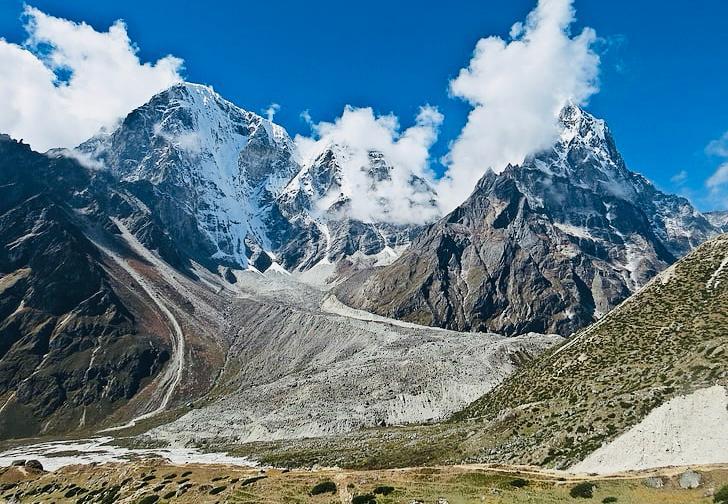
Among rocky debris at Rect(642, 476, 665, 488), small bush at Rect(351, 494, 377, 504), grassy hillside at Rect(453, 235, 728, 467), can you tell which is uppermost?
grassy hillside at Rect(453, 235, 728, 467)

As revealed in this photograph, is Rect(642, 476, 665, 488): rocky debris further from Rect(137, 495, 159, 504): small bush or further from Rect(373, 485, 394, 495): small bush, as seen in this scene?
Rect(137, 495, 159, 504): small bush

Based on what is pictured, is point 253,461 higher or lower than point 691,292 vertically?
lower

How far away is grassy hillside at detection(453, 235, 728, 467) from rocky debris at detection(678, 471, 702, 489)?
29.1 m

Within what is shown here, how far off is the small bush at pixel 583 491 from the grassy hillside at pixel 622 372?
2753cm

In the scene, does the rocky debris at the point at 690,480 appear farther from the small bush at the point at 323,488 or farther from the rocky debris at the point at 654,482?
the small bush at the point at 323,488

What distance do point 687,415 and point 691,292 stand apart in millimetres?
39491

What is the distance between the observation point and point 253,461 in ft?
468

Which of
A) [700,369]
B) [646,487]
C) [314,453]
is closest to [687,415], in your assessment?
[700,369]

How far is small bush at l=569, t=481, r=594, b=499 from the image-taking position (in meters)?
46.5

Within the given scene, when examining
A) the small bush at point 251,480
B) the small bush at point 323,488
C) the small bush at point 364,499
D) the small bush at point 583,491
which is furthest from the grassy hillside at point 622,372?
the small bush at point 251,480

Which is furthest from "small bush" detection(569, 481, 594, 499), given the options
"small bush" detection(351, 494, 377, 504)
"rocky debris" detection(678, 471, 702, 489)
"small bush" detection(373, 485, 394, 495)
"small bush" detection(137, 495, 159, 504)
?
"small bush" detection(137, 495, 159, 504)

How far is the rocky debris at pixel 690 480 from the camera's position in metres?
44.4

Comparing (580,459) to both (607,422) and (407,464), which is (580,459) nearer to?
(607,422)

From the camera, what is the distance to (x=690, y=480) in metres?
44.8
